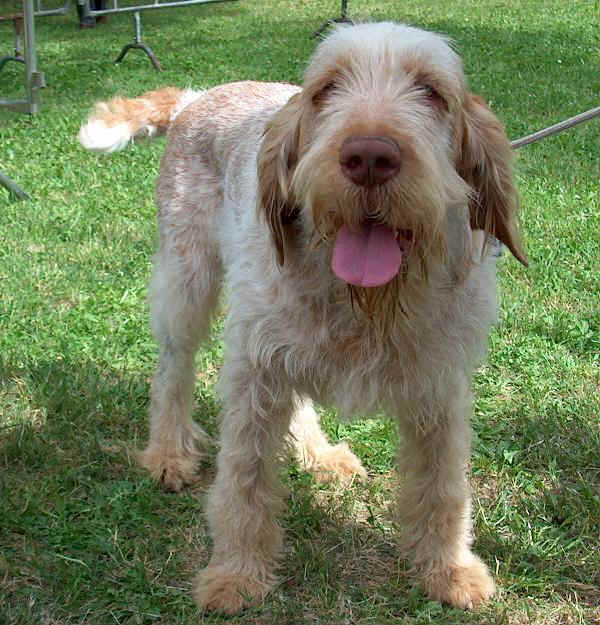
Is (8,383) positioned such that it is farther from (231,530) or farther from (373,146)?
(373,146)

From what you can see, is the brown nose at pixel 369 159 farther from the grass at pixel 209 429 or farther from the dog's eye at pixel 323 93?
the grass at pixel 209 429

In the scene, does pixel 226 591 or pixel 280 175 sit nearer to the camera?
pixel 280 175

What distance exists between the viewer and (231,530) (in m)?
3.18

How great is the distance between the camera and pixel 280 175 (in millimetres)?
2686

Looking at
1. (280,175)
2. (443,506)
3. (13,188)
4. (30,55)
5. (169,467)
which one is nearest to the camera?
(280,175)

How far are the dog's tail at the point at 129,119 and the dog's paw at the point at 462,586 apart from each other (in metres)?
2.46

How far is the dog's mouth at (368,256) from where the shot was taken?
2408mm

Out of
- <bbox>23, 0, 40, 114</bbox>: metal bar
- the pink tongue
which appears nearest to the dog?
the pink tongue

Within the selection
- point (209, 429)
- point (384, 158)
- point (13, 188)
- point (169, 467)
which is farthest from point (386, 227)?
point (13, 188)

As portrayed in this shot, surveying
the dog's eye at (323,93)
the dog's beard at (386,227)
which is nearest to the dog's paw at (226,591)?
the dog's beard at (386,227)

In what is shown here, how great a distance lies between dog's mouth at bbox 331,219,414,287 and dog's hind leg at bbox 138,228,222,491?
1372 mm

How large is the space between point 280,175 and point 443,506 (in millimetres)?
1385

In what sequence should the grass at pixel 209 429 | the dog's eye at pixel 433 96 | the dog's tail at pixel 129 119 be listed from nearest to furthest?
the dog's eye at pixel 433 96, the grass at pixel 209 429, the dog's tail at pixel 129 119

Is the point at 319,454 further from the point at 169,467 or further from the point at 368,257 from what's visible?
the point at 368,257
